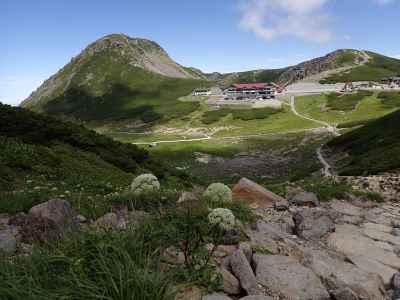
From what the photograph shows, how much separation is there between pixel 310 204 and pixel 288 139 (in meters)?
62.7


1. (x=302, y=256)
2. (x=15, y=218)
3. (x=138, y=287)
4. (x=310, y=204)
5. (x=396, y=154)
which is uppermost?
(x=138, y=287)

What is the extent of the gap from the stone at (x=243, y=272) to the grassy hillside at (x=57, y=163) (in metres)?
4.97

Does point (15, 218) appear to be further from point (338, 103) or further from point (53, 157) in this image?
point (338, 103)

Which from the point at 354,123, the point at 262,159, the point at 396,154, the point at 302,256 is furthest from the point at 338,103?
the point at 302,256

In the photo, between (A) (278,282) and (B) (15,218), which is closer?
(A) (278,282)

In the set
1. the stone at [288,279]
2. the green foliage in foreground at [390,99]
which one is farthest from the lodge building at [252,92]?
the stone at [288,279]

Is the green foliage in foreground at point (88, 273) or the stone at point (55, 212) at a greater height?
the green foliage in foreground at point (88, 273)

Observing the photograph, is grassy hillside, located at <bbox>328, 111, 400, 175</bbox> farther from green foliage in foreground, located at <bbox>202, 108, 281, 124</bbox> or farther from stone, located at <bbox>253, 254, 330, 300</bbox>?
green foliage in foreground, located at <bbox>202, 108, 281, 124</bbox>

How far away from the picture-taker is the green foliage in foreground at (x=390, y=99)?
101062 millimetres

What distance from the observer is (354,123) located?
83.9m

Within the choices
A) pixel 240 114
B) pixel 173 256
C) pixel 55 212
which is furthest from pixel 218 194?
pixel 240 114

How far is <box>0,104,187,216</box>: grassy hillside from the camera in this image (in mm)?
13547

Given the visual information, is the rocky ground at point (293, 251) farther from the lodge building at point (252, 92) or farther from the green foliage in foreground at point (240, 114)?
the lodge building at point (252, 92)

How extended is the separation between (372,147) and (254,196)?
37377mm
